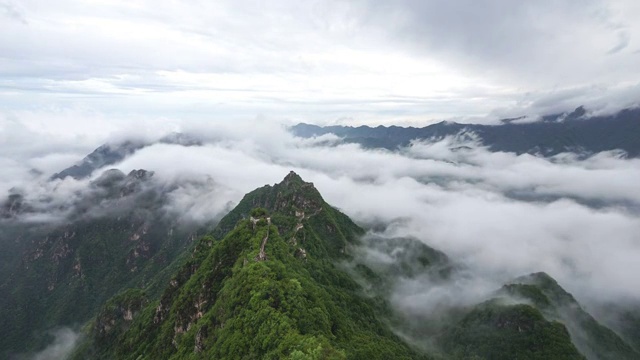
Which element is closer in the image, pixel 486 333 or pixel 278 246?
pixel 278 246

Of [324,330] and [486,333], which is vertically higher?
[324,330]

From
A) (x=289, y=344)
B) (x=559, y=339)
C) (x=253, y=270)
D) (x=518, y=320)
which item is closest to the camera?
(x=289, y=344)

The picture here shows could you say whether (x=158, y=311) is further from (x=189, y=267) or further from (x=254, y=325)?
(x=254, y=325)

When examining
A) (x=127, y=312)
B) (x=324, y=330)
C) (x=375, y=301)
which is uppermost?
(x=324, y=330)

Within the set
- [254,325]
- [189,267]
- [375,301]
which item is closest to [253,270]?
[254,325]

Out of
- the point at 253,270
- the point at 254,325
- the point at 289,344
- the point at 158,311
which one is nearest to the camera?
the point at 289,344

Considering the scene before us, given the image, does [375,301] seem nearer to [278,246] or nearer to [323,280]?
[323,280]

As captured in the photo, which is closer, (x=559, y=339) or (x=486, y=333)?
(x=559, y=339)

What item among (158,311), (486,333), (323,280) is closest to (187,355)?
(158,311)

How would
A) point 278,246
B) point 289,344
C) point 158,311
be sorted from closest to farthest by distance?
1. point 289,344
2. point 278,246
3. point 158,311
